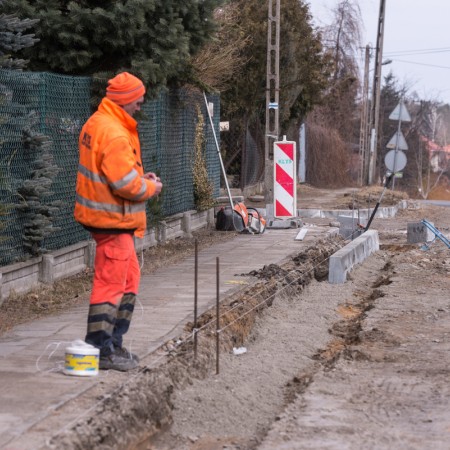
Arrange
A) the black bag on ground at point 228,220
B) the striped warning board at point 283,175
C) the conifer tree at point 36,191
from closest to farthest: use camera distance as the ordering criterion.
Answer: the conifer tree at point 36,191 < the black bag on ground at point 228,220 < the striped warning board at point 283,175

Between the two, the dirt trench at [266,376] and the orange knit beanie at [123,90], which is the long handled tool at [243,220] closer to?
the dirt trench at [266,376]

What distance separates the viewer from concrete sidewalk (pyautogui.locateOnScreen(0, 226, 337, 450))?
6027 millimetres

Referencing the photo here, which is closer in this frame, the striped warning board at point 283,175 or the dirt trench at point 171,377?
the dirt trench at point 171,377

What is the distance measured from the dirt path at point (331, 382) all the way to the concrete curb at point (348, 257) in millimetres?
719

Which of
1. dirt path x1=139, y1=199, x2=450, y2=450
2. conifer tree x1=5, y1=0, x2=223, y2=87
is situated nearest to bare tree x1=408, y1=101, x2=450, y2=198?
conifer tree x1=5, y1=0, x2=223, y2=87

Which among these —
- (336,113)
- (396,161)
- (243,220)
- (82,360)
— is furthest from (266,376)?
(336,113)

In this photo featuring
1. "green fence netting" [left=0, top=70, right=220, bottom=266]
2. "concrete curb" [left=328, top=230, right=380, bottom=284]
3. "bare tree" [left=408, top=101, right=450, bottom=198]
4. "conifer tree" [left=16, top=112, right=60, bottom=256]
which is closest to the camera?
"green fence netting" [left=0, top=70, right=220, bottom=266]

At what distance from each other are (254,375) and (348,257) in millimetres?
6536

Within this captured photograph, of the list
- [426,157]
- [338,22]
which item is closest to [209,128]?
[338,22]

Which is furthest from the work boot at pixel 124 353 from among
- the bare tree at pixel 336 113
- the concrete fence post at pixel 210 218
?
the bare tree at pixel 336 113

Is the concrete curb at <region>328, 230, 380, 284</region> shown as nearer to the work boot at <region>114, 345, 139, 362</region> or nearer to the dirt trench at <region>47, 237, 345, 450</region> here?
the dirt trench at <region>47, 237, 345, 450</region>

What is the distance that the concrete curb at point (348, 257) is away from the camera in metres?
14.4

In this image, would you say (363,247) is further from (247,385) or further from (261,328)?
(247,385)

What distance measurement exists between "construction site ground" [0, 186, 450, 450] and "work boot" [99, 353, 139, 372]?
0.09 meters
